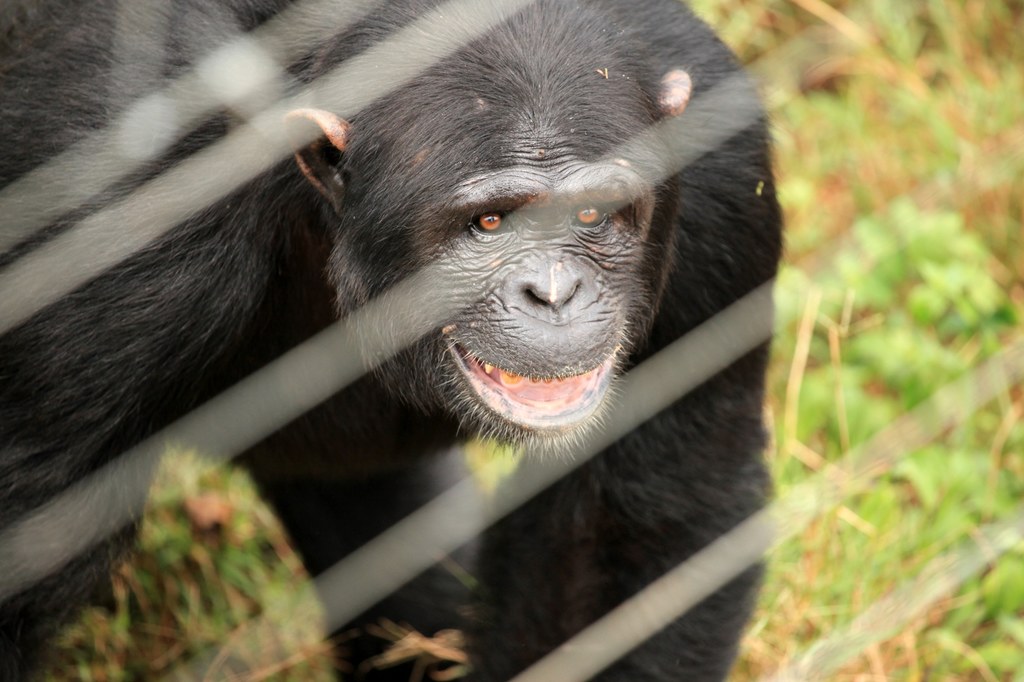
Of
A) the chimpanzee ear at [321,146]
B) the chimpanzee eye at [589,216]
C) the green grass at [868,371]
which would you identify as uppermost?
the chimpanzee ear at [321,146]

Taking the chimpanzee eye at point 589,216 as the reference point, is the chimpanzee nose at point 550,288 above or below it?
below

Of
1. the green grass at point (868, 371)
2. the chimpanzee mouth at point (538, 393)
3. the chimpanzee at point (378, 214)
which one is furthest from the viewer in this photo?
the green grass at point (868, 371)

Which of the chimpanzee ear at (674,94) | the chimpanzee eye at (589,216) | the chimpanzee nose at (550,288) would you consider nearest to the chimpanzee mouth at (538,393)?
the chimpanzee nose at (550,288)

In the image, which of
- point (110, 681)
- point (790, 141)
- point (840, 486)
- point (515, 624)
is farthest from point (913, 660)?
point (790, 141)

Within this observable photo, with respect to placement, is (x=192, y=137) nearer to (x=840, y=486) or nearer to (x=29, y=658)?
(x=29, y=658)

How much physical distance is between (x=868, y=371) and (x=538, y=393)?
271cm

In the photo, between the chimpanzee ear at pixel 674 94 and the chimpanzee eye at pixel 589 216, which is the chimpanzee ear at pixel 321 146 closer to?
the chimpanzee eye at pixel 589 216

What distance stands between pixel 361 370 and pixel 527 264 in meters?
0.77

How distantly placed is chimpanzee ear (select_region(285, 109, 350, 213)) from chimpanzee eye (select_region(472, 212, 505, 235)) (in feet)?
1.22

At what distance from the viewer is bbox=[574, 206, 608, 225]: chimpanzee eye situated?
11.8ft

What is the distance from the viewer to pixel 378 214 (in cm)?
368

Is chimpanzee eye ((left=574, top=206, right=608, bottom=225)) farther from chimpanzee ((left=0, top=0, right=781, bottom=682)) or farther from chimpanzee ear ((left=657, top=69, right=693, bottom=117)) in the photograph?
chimpanzee ear ((left=657, top=69, right=693, bottom=117))

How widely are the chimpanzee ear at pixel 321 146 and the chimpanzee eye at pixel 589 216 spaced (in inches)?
23.3

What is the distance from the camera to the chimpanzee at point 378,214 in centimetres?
348
